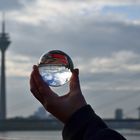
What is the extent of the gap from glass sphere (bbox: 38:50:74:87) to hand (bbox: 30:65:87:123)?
36mm

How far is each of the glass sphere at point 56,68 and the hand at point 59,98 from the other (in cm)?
4

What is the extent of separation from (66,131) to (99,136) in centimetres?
17

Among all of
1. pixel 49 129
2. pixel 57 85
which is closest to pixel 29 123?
pixel 49 129

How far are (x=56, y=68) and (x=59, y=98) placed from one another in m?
0.16

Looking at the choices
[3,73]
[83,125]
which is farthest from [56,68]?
[3,73]

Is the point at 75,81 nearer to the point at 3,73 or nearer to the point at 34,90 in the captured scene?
the point at 34,90

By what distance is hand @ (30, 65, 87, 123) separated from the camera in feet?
7.11

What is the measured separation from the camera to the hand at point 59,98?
7.11 feet

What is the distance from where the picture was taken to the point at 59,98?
87.7 inches

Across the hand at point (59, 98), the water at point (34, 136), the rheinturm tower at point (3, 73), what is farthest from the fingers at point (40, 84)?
the rheinturm tower at point (3, 73)

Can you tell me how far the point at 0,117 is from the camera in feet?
418

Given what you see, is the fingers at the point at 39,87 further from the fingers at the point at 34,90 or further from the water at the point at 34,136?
the water at the point at 34,136

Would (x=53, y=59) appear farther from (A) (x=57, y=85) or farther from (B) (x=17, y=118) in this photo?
(B) (x=17, y=118)

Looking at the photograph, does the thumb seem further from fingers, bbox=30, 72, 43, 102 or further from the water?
the water
